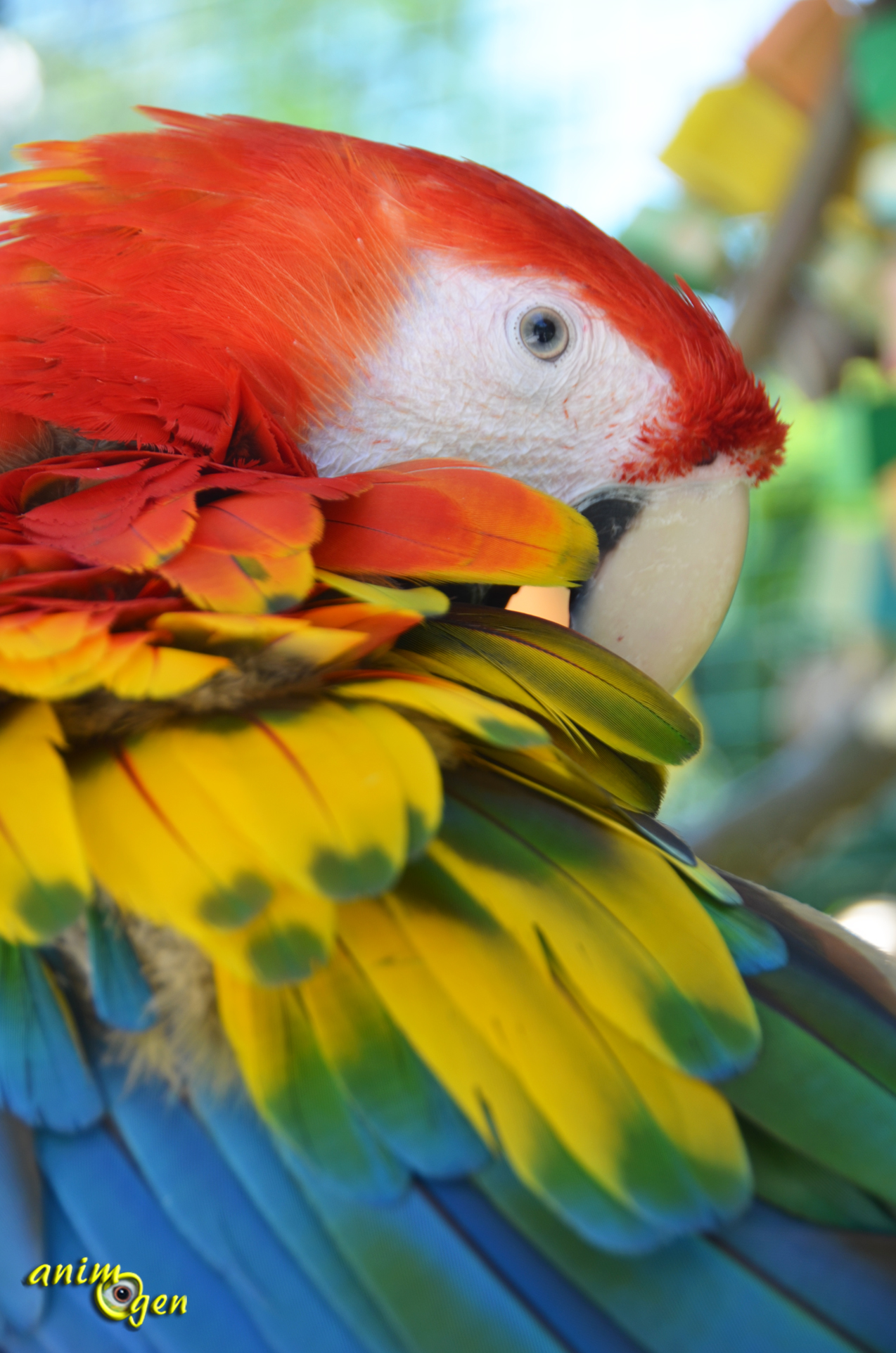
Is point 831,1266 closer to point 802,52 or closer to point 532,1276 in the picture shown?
point 532,1276

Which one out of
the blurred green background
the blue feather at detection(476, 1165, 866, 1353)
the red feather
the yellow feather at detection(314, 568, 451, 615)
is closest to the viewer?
the blue feather at detection(476, 1165, 866, 1353)

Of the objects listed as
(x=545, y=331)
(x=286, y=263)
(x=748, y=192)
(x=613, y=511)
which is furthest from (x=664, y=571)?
(x=748, y=192)

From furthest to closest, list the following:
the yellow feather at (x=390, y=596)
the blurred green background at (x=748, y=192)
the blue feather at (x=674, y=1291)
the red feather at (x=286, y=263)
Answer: the blurred green background at (x=748, y=192) < the red feather at (x=286, y=263) < the yellow feather at (x=390, y=596) < the blue feather at (x=674, y=1291)

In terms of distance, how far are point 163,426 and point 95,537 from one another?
0.12m

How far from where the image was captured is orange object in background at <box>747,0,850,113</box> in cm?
167

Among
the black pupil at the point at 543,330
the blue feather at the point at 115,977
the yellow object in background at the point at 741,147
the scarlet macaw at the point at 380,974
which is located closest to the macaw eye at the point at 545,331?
the black pupil at the point at 543,330

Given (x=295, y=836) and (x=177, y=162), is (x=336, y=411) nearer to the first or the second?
(x=177, y=162)

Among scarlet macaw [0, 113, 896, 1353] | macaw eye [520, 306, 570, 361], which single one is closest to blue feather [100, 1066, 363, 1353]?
scarlet macaw [0, 113, 896, 1353]

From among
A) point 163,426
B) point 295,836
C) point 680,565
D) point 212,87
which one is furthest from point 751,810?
point 212,87

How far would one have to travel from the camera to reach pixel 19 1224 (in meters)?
0.32

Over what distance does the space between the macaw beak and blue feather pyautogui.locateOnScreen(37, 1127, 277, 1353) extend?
1.16ft

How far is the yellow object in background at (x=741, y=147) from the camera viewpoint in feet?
5.82

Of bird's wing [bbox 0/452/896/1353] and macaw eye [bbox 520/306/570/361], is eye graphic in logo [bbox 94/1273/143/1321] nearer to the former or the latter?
bird's wing [bbox 0/452/896/1353]

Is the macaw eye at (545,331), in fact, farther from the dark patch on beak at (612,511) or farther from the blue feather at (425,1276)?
the blue feather at (425,1276)
